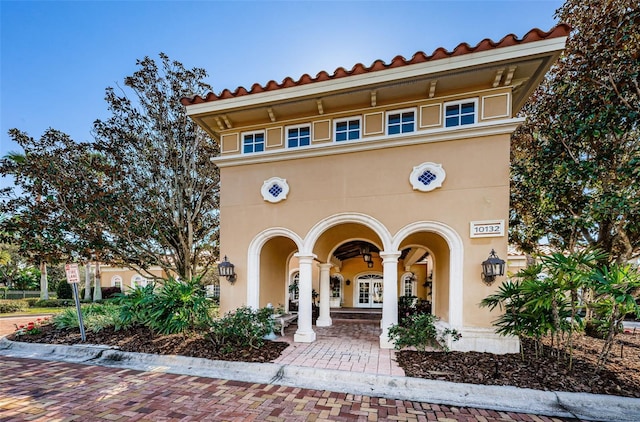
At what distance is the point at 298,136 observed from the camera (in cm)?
813

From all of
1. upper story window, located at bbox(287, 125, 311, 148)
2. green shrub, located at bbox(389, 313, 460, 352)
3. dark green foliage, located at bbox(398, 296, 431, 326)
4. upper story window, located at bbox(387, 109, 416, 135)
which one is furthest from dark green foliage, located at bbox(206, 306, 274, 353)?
dark green foliage, located at bbox(398, 296, 431, 326)

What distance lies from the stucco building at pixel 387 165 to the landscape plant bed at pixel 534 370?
0.65m

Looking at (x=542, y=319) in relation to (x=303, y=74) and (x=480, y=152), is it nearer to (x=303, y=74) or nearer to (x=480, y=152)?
(x=480, y=152)

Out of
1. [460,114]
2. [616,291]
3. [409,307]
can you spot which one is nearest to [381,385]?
[616,291]

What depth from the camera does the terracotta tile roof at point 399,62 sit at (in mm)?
5852

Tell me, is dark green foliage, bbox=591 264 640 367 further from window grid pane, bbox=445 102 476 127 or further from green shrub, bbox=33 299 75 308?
green shrub, bbox=33 299 75 308

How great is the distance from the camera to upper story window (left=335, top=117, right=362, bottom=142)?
770cm

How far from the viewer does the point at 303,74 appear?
7.25 metres

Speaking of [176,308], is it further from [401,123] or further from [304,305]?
[401,123]

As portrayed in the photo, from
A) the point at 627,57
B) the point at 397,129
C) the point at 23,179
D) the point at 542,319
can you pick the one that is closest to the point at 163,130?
the point at 23,179

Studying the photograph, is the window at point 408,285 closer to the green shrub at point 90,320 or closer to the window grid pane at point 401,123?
the window grid pane at point 401,123

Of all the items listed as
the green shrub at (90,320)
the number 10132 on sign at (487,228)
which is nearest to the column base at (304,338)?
the number 10132 on sign at (487,228)

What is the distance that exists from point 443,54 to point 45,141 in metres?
12.4

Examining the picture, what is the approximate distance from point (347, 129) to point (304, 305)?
192 inches
